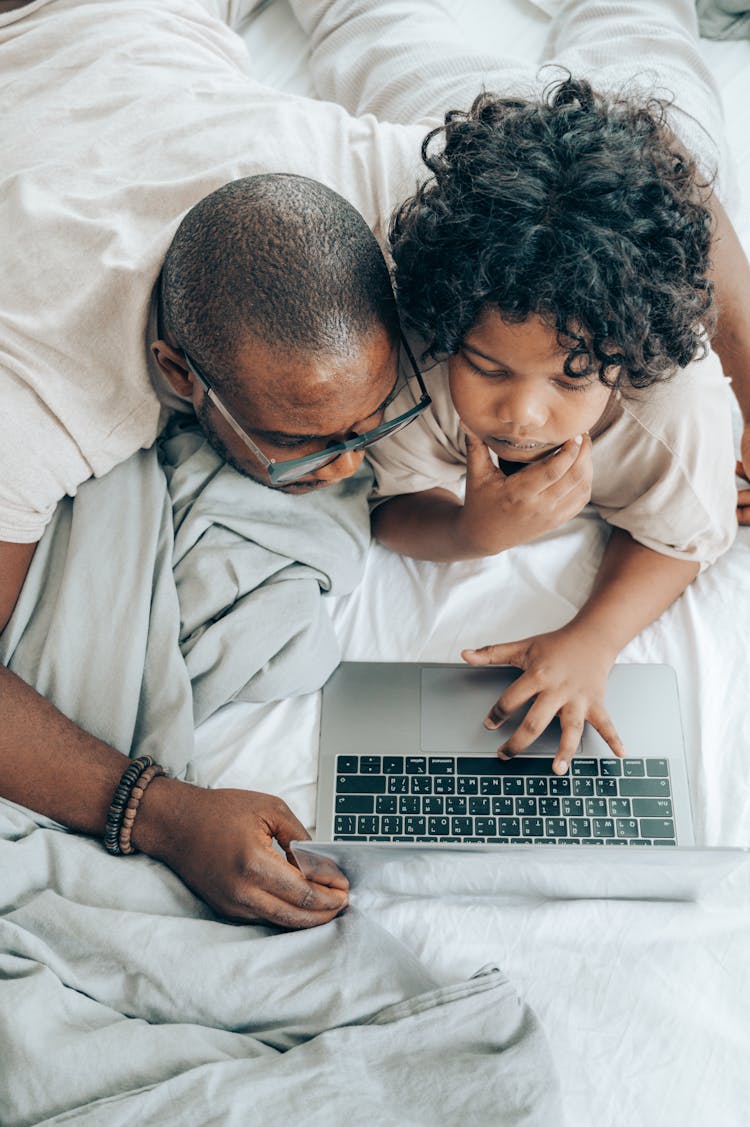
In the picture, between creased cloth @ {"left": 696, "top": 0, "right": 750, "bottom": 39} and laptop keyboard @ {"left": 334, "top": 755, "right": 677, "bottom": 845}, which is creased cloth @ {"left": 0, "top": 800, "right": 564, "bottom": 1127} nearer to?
laptop keyboard @ {"left": 334, "top": 755, "right": 677, "bottom": 845}

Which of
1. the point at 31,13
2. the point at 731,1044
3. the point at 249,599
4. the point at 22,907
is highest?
the point at 31,13

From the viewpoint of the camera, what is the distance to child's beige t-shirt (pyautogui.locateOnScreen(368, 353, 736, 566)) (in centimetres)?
108

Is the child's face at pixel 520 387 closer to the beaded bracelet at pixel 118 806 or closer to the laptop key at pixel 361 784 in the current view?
the laptop key at pixel 361 784

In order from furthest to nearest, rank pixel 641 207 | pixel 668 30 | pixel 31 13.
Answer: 1. pixel 668 30
2. pixel 31 13
3. pixel 641 207

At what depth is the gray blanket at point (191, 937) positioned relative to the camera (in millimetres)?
898

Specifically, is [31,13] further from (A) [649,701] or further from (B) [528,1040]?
(B) [528,1040]

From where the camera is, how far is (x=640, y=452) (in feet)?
3.68

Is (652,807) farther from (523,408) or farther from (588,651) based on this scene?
(523,408)

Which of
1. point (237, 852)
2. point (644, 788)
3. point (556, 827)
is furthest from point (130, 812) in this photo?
point (644, 788)

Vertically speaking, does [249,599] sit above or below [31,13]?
below

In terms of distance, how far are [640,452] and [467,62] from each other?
0.66 metres

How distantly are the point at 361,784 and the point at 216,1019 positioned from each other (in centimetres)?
28

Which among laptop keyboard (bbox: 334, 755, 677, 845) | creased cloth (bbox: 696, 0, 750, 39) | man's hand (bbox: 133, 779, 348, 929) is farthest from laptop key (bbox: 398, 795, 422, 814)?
creased cloth (bbox: 696, 0, 750, 39)

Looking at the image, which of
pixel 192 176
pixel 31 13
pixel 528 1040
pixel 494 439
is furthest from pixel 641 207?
pixel 31 13
